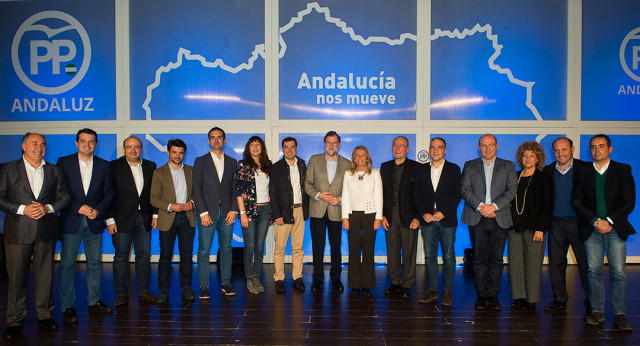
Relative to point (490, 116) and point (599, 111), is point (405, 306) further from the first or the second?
point (599, 111)

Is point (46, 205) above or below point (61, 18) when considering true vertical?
below

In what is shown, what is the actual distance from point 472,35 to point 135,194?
517 centimetres

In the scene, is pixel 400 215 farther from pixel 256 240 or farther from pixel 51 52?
pixel 51 52

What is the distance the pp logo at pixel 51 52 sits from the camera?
6.48 m

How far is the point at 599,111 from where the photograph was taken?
20.7 ft

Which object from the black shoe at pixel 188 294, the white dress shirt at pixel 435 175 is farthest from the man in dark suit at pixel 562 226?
the black shoe at pixel 188 294

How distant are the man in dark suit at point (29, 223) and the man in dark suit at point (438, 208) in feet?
10.9

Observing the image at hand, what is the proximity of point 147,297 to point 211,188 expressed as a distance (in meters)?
1.26

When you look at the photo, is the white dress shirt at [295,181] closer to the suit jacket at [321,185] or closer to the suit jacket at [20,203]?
the suit jacket at [321,185]

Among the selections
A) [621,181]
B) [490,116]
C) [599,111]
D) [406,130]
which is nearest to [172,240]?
[406,130]

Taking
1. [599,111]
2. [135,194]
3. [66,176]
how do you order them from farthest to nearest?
[599,111], [135,194], [66,176]

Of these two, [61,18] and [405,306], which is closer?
[405,306]

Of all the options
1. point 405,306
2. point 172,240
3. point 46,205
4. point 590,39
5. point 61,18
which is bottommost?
point 405,306

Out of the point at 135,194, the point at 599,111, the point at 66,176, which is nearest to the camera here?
the point at 66,176
